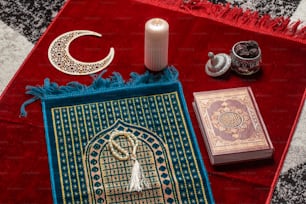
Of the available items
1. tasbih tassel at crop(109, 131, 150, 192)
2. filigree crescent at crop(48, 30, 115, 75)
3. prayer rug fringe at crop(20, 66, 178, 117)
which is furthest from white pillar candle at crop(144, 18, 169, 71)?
tasbih tassel at crop(109, 131, 150, 192)

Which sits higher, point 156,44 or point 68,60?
point 156,44

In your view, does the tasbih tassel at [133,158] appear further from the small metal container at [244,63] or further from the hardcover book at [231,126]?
the small metal container at [244,63]

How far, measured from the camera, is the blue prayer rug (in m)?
1.35

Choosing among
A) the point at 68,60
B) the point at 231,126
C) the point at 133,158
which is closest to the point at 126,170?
the point at 133,158

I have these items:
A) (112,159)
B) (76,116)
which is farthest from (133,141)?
(76,116)

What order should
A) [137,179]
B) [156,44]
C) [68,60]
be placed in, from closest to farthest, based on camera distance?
1. [137,179]
2. [156,44]
3. [68,60]

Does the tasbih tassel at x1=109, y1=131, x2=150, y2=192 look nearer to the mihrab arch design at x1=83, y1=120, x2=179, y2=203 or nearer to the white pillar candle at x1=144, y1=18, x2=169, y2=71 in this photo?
the mihrab arch design at x1=83, y1=120, x2=179, y2=203

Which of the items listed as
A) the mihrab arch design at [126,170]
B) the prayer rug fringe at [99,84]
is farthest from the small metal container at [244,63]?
the mihrab arch design at [126,170]

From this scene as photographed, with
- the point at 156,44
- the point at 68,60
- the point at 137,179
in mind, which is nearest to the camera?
the point at 137,179

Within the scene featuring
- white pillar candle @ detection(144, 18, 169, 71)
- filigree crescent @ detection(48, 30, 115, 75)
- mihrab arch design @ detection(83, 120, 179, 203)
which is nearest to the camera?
mihrab arch design @ detection(83, 120, 179, 203)

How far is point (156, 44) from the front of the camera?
1527mm

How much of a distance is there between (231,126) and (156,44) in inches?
11.9

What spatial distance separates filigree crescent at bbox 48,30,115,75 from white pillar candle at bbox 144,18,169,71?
130 mm

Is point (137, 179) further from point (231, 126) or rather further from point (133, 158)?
point (231, 126)
